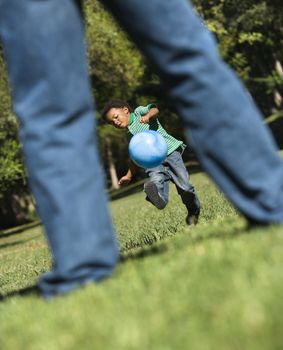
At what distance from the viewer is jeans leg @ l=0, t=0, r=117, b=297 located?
9.08 ft

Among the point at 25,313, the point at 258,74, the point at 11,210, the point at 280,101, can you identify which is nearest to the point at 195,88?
the point at 25,313

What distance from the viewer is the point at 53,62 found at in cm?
283

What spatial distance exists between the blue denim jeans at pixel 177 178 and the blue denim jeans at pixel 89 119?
16.8ft

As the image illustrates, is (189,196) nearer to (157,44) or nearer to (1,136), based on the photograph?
(157,44)

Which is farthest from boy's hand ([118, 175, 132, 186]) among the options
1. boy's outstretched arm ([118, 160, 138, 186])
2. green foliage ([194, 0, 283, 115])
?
green foliage ([194, 0, 283, 115])

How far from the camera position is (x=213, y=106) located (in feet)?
A: 9.49

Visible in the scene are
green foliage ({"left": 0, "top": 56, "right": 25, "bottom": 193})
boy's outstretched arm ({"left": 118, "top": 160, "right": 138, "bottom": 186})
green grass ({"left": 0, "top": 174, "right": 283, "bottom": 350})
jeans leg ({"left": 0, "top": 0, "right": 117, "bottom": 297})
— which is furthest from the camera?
green foliage ({"left": 0, "top": 56, "right": 25, "bottom": 193})

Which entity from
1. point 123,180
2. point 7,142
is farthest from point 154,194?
point 7,142

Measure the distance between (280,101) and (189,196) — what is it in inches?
2160

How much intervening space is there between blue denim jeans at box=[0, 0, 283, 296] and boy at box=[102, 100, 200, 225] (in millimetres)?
5016

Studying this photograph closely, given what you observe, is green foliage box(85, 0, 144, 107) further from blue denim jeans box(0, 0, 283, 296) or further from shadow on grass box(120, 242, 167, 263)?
blue denim jeans box(0, 0, 283, 296)

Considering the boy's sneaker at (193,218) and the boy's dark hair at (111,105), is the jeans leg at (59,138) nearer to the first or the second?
the boy's sneaker at (193,218)

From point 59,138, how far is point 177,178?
5409 mm

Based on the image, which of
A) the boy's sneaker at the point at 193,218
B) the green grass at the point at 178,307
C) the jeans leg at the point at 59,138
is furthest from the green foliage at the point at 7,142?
the green grass at the point at 178,307
